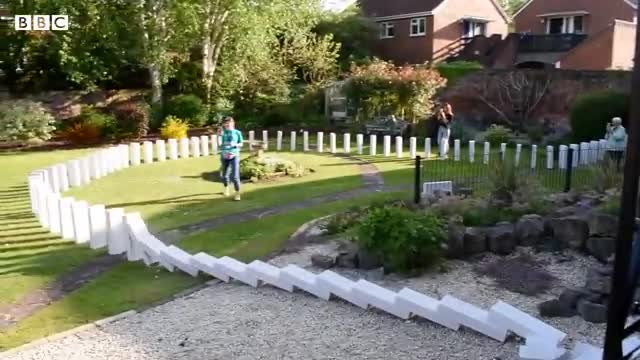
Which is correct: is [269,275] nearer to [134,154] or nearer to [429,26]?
[134,154]

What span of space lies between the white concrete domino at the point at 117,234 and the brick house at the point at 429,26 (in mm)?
31592

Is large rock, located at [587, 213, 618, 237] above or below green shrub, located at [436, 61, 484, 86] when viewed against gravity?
below

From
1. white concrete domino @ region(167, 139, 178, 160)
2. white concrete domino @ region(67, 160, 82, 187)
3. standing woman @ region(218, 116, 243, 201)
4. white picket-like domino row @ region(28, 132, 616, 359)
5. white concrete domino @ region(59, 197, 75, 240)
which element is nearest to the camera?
white picket-like domino row @ region(28, 132, 616, 359)

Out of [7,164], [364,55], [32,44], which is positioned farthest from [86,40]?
[364,55]

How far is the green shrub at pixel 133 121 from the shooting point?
25953mm

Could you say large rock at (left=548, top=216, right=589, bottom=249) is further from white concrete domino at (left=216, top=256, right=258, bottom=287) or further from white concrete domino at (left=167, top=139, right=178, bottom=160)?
white concrete domino at (left=167, top=139, right=178, bottom=160)

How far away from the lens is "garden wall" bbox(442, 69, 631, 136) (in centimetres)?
2506

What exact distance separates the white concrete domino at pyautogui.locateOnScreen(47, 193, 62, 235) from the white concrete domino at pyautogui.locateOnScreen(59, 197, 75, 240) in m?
0.15

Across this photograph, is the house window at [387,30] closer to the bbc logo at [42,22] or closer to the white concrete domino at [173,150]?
the bbc logo at [42,22]

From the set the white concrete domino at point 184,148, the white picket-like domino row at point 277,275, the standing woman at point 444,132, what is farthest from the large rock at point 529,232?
the white concrete domino at point 184,148

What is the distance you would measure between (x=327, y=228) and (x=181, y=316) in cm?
383

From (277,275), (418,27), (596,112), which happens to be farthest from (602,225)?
(418,27)

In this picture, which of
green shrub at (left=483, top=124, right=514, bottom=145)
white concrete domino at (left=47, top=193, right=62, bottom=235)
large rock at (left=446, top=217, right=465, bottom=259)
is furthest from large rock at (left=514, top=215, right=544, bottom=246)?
green shrub at (left=483, top=124, right=514, bottom=145)

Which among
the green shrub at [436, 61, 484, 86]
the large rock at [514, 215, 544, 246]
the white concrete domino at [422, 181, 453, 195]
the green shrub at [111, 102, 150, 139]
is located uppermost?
the green shrub at [436, 61, 484, 86]
